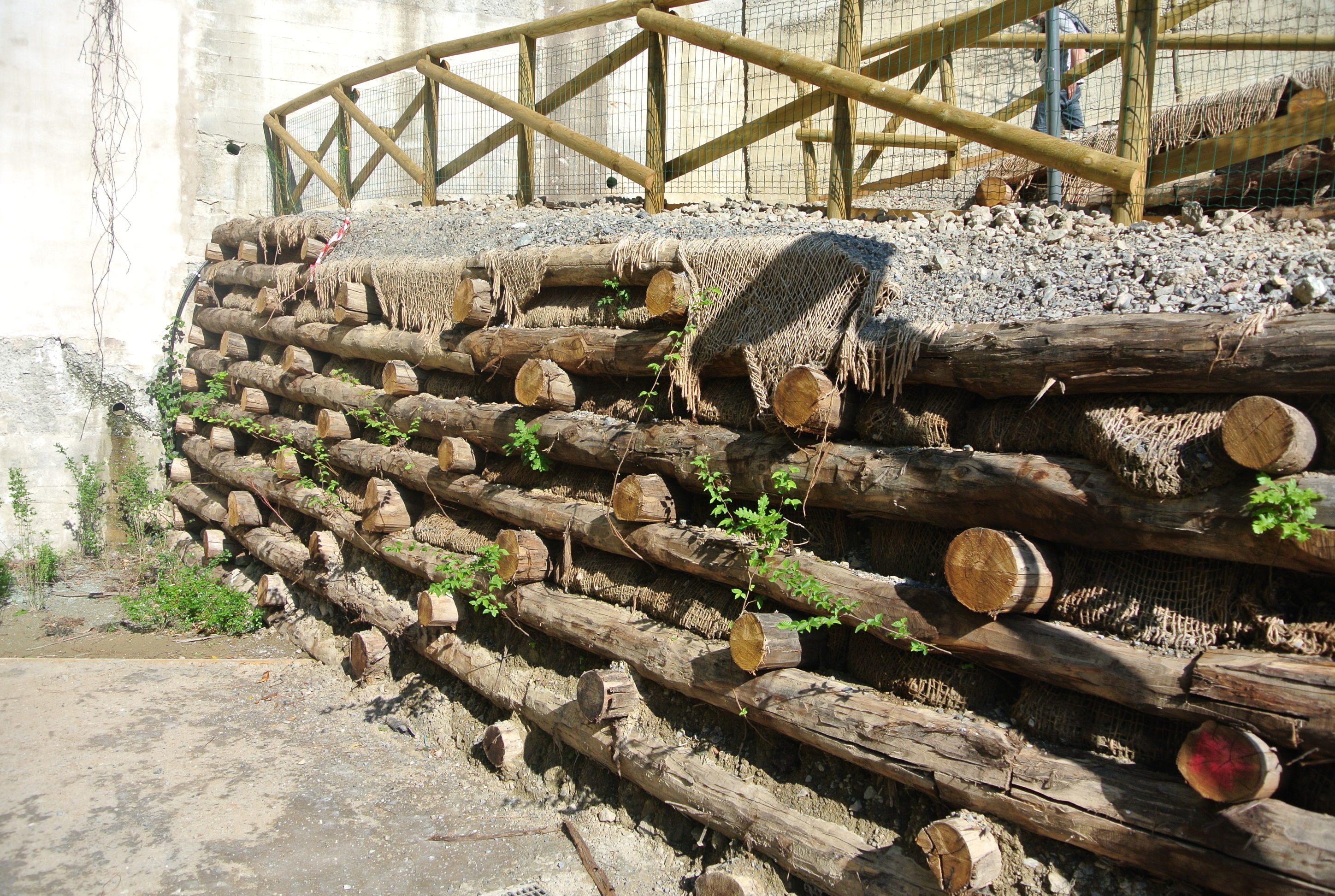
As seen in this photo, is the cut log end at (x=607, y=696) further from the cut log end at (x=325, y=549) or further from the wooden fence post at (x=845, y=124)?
the cut log end at (x=325, y=549)

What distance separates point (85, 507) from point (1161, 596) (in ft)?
33.1

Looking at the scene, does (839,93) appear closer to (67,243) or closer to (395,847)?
(395,847)

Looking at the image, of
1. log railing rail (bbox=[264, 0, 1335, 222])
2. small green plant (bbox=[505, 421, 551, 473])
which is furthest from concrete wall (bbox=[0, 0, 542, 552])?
small green plant (bbox=[505, 421, 551, 473])

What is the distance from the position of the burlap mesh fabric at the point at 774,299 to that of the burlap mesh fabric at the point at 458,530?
76.6 inches

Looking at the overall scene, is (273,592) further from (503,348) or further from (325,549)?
(503,348)

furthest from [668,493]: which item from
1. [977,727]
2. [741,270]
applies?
[977,727]

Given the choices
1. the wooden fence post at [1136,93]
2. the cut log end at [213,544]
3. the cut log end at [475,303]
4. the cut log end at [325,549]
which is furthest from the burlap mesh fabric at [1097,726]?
the cut log end at [213,544]

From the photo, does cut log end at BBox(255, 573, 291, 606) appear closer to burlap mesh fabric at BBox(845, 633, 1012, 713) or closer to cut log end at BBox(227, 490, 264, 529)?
cut log end at BBox(227, 490, 264, 529)

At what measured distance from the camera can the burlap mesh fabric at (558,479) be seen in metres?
5.19

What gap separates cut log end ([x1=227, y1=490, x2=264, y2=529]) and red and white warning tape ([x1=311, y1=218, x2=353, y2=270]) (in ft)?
6.86


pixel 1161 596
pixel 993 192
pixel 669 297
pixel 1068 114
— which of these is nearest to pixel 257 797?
pixel 669 297

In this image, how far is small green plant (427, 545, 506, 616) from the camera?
5367 millimetres

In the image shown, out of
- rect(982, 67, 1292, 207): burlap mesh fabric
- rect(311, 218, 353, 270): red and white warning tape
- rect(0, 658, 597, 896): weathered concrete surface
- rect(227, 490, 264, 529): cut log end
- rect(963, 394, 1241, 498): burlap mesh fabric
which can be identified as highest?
rect(982, 67, 1292, 207): burlap mesh fabric

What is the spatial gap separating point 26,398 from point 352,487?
15.4ft
